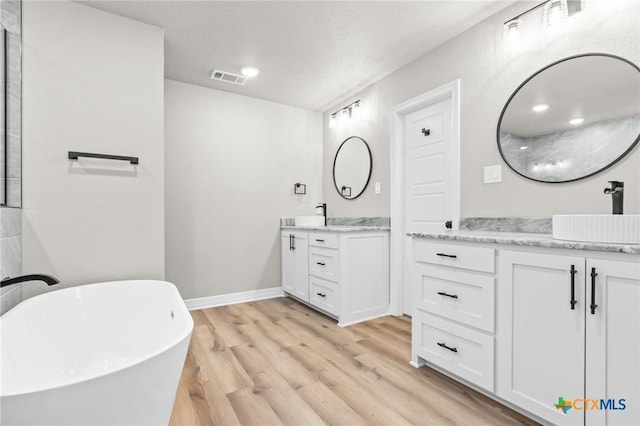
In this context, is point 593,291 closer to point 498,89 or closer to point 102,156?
point 498,89

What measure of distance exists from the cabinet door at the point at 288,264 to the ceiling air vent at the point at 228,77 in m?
1.75

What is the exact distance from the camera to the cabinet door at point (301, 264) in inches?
130

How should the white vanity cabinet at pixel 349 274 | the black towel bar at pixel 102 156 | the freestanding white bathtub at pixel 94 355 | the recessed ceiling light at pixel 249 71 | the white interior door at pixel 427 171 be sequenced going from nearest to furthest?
the freestanding white bathtub at pixel 94 355 → the black towel bar at pixel 102 156 → the white interior door at pixel 427 171 → the white vanity cabinet at pixel 349 274 → the recessed ceiling light at pixel 249 71

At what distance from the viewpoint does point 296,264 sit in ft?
11.5

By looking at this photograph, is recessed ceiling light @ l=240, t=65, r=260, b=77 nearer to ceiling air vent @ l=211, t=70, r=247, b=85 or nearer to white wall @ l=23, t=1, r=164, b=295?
ceiling air vent @ l=211, t=70, r=247, b=85

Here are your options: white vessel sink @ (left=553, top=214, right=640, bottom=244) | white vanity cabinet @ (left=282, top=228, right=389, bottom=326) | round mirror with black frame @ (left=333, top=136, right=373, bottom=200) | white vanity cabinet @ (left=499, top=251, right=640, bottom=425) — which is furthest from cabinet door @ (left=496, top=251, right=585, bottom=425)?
round mirror with black frame @ (left=333, top=136, right=373, bottom=200)

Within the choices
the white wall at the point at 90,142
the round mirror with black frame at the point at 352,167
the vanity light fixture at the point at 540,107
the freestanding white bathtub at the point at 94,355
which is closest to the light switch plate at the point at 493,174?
the vanity light fixture at the point at 540,107

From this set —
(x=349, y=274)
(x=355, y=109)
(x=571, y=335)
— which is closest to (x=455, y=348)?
(x=571, y=335)

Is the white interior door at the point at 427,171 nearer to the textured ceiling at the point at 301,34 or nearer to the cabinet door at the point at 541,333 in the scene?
the textured ceiling at the point at 301,34

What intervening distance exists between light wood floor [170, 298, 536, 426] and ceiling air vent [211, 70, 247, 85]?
2443 mm

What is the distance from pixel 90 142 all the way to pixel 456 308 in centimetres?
256

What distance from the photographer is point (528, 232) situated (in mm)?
1951

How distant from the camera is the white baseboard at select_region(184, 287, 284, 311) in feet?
10.8

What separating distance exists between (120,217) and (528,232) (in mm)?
2745
